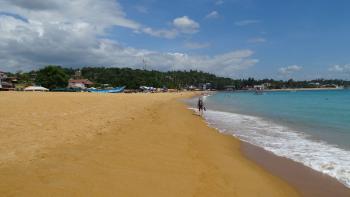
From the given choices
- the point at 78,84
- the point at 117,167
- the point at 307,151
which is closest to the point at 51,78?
the point at 78,84

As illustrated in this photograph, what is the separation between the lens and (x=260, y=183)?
707cm

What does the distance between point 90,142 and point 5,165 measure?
3040 mm

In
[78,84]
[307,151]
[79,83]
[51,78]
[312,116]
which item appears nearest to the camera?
[307,151]

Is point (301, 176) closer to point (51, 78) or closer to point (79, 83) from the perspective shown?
point (51, 78)

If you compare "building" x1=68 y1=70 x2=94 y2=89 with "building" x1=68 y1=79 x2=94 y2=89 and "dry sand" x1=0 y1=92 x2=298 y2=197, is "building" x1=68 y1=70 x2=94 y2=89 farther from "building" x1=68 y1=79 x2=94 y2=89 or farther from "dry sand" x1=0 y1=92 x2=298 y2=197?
"dry sand" x1=0 y1=92 x2=298 y2=197

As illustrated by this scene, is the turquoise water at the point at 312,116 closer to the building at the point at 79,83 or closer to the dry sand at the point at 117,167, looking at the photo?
the dry sand at the point at 117,167

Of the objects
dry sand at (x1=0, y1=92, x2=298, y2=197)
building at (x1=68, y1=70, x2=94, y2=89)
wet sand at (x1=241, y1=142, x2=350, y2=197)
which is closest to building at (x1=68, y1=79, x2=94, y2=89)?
building at (x1=68, y1=70, x2=94, y2=89)

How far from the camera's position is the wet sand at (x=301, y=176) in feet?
22.3

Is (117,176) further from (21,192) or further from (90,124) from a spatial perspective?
(90,124)

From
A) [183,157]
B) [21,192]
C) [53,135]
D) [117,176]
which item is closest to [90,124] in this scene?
[53,135]

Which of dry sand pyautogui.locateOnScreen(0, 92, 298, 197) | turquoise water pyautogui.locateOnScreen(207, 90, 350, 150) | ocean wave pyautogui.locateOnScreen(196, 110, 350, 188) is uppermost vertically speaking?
dry sand pyautogui.locateOnScreen(0, 92, 298, 197)

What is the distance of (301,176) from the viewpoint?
26.0 feet

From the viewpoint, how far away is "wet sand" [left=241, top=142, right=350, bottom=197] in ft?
22.3

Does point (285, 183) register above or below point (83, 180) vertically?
below
